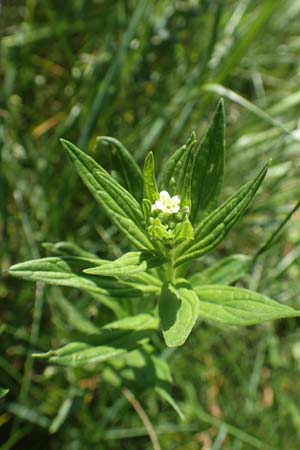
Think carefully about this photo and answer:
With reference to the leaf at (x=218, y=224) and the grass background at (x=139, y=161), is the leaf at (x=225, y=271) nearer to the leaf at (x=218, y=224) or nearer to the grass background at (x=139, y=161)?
the leaf at (x=218, y=224)

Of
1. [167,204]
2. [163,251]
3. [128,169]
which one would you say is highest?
[128,169]

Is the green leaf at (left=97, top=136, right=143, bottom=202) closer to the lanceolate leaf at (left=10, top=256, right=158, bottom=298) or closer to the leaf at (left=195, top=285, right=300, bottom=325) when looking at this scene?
the lanceolate leaf at (left=10, top=256, right=158, bottom=298)

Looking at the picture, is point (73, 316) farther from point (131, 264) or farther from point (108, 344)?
point (131, 264)

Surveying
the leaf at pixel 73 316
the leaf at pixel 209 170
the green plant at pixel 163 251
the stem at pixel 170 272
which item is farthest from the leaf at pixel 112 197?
the leaf at pixel 73 316

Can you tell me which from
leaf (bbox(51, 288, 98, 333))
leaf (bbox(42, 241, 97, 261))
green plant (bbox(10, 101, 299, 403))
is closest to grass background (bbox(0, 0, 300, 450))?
leaf (bbox(51, 288, 98, 333))

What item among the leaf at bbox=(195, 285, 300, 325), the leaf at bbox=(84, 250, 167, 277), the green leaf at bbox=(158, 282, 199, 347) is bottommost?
the leaf at bbox=(195, 285, 300, 325)

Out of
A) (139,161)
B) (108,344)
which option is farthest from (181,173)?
(139,161)
